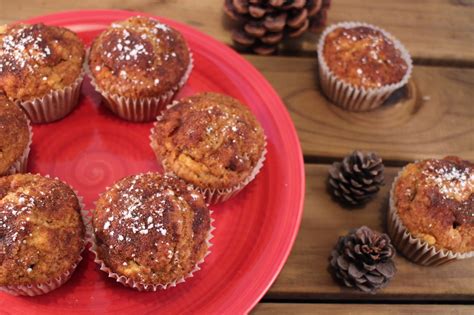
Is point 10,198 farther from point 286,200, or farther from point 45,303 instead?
point 286,200

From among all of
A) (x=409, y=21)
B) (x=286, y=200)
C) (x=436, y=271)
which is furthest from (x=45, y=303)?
(x=409, y=21)

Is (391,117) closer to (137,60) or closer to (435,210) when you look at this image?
(435,210)

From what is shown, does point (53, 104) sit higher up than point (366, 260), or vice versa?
point (53, 104)

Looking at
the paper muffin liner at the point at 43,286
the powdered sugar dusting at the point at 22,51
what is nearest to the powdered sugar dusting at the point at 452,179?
the paper muffin liner at the point at 43,286

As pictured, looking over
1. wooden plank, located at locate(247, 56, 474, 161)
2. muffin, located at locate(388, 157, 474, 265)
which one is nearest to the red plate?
wooden plank, located at locate(247, 56, 474, 161)

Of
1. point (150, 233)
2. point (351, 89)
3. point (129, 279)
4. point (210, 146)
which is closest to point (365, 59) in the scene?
point (351, 89)

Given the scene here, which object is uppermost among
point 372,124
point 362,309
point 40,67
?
point 40,67

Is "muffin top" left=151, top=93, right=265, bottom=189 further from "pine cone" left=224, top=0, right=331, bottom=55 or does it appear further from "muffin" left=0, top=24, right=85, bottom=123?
"pine cone" left=224, top=0, right=331, bottom=55

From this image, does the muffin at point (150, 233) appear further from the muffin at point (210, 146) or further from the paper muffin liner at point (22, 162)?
the paper muffin liner at point (22, 162)
